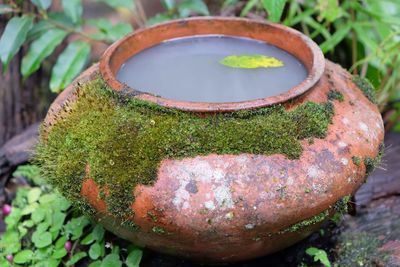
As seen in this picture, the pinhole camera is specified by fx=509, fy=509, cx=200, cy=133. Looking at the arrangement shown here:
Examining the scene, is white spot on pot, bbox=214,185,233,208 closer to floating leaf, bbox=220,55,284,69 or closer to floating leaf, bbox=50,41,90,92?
floating leaf, bbox=220,55,284,69

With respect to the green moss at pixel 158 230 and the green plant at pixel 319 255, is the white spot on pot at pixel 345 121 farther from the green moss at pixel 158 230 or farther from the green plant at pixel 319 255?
the green moss at pixel 158 230

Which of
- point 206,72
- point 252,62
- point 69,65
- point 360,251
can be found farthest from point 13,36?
point 360,251

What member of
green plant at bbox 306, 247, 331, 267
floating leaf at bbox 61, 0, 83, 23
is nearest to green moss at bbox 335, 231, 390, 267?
green plant at bbox 306, 247, 331, 267

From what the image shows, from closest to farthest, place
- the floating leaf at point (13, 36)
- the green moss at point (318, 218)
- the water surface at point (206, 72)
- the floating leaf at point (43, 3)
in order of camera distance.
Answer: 1. the green moss at point (318, 218)
2. the water surface at point (206, 72)
3. the floating leaf at point (13, 36)
4. the floating leaf at point (43, 3)

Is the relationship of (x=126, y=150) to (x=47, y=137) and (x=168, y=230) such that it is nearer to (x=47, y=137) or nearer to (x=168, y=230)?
(x=168, y=230)

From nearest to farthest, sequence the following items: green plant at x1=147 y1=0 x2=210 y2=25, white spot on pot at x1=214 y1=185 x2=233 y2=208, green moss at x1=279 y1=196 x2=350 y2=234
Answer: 1. white spot on pot at x1=214 y1=185 x2=233 y2=208
2. green moss at x1=279 y1=196 x2=350 y2=234
3. green plant at x1=147 y1=0 x2=210 y2=25

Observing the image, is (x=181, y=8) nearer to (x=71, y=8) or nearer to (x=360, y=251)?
(x=71, y=8)

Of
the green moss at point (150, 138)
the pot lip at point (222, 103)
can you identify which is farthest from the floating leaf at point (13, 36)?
the green moss at point (150, 138)
